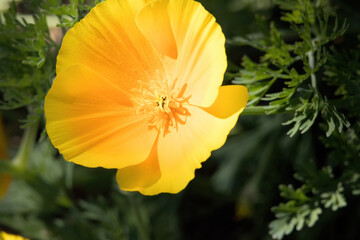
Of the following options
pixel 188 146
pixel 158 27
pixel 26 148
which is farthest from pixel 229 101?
pixel 26 148

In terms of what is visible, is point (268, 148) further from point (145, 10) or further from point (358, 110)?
point (145, 10)

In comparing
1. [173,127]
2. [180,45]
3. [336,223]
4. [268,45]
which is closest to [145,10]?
[180,45]

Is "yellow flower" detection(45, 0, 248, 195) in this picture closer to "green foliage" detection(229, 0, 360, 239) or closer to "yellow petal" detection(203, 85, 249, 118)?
"yellow petal" detection(203, 85, 249, 118)

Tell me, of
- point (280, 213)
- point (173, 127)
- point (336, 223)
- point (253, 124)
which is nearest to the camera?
point (173, 127)

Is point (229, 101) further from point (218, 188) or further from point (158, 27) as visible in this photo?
point (218, 188)

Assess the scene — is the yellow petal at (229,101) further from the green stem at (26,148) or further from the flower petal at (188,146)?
the green stem at (26,148)

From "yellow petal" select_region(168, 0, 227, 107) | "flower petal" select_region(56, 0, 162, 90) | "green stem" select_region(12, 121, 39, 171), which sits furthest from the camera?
"green stem" select_region(12, 121, 39, 171)

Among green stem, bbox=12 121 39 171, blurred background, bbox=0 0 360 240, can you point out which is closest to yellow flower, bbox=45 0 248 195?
blurred background, bbox=0 0 360 240
